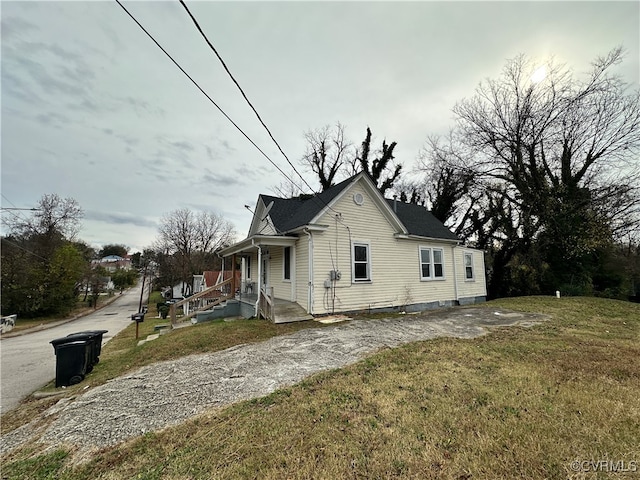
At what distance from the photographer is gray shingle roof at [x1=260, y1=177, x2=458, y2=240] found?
36.0 ft

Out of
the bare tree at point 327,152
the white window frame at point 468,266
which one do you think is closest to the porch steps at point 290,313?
the white window frame at point 468,266

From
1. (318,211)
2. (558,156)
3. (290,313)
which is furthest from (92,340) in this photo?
(558,156)

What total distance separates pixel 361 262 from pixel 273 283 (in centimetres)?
426

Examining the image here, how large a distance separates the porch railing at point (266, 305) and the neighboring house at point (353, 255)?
25cm

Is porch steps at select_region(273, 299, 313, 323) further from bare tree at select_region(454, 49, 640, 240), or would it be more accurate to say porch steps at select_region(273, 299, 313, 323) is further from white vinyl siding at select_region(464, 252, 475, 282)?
bare tree at select_region(454, 49, 640, 240)

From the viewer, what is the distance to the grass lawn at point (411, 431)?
8.18 ft

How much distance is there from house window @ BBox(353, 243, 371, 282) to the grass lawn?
5.67 m

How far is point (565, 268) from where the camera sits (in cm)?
1833

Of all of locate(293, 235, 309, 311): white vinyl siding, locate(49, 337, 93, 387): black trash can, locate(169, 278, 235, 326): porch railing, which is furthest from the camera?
locate(169, 278, 235, 326): porch railing

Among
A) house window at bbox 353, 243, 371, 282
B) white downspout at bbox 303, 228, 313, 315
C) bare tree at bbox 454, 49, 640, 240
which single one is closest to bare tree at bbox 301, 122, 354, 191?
bare tree at bbox 454, 49, 640, 240

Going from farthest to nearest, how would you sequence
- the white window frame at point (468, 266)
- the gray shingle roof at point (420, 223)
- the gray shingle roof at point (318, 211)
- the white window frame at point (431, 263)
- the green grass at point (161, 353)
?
the white window frame at point (468, 266)
the gray shingle roof at point (420, 223)
the white window frame at point (431, 263)
the gray shingle roof at point (318, 211)
the green grass at point (161, 353)

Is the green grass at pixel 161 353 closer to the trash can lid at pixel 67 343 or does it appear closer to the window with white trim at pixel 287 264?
the trash can lid at pixel 67 343

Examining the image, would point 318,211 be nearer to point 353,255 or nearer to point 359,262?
point 353,255

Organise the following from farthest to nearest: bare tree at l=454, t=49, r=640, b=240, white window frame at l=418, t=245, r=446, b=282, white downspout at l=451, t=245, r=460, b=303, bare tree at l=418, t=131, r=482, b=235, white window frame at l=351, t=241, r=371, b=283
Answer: bare tree at l=418, t=131, r=482, b=235
bare tree at l=454, t=49, r=640, b=240
white downspout at l=451, t=245, r=460, b=303
white window frame at l=418, t=245, r=446, b=282
white window frame at l=351, t=241, r=371, b=283
